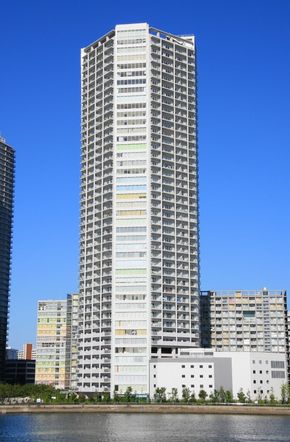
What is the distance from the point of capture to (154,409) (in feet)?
619

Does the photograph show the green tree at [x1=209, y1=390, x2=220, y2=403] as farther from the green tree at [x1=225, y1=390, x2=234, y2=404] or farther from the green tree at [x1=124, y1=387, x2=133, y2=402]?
the green tree at [x1=124, y1=387, x2=133, y2=402]

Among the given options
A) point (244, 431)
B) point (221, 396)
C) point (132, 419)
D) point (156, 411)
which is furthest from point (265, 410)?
point (244, 431)

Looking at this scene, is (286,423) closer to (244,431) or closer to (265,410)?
(244,431)

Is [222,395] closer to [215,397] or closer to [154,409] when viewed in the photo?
[215,397]

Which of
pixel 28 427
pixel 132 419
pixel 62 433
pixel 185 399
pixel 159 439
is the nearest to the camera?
pixel 159 439

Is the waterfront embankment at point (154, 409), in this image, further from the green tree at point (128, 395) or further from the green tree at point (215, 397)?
the green tree at point (215, 397)

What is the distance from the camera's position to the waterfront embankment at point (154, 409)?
185 meters

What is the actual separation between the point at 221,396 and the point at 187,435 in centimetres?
7407

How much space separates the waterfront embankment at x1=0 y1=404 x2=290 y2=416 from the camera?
184875 mm

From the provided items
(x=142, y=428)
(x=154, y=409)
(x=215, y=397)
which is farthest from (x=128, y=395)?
(x=142, y=428)

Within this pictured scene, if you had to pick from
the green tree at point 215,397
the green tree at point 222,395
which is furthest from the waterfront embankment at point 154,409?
the green tree at point 222,395

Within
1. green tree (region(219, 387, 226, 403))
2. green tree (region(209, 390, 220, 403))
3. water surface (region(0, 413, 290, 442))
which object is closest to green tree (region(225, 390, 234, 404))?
green tree (region(219, 387, 226, 403))

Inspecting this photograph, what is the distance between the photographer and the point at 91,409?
193 m

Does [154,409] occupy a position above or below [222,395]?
below
